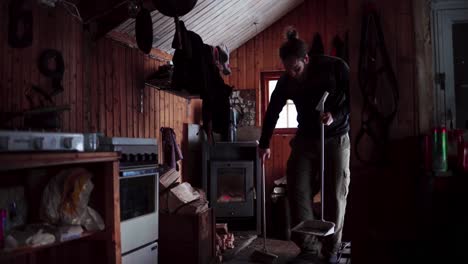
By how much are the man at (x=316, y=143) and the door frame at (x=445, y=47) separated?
23.6 inches

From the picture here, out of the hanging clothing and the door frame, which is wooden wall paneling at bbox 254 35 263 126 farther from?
the door frame

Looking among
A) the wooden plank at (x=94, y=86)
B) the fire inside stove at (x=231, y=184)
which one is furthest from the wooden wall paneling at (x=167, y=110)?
the wooden plank at (x=94, y=86)

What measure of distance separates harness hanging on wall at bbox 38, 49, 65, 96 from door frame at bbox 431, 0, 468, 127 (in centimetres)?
247

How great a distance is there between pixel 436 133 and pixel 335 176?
1.32 metres

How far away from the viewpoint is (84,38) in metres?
2.99

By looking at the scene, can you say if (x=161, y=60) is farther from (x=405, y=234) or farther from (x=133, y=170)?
(x=405, y=234)

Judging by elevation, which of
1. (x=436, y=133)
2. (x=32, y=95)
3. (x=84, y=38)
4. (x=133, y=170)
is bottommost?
(x=133, y=170)

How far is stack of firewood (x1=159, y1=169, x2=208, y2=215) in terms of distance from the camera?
3234 millimetres

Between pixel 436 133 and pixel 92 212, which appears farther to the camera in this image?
pixel 92 212

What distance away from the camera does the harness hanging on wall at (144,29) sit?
10.3ft

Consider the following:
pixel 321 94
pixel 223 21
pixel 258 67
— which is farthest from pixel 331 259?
pixel 258 67

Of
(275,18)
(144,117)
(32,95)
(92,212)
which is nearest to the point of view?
(92,212)

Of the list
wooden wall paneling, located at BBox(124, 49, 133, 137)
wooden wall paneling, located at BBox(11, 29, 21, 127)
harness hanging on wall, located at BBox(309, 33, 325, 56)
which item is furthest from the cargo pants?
harness hanging on wall, located at BBox(309, 33, 325, 56)

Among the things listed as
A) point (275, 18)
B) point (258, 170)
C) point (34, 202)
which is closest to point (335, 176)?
point (258, 170)
